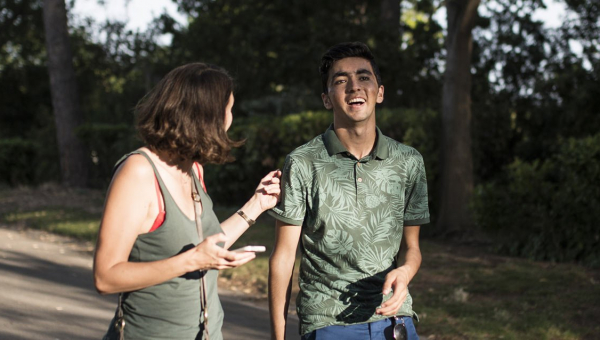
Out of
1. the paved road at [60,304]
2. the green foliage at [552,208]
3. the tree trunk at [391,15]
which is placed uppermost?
the tree trunk at [391,15]

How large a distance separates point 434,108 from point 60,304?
33.2 feet

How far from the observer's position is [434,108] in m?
15.7

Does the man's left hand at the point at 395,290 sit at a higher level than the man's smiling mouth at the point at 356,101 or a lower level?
lower

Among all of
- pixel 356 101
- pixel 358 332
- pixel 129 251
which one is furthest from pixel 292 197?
pixel 129 251

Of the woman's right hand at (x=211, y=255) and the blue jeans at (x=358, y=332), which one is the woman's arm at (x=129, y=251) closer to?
the woman's right hand at (x=211, y=255)

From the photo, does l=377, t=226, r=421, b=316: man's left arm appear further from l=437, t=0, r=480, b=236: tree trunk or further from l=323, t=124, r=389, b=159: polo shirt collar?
l=437, t=0, r=480, b=236: tree trunk

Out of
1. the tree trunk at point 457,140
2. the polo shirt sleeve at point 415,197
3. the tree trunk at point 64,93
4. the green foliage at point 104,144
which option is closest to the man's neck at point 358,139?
the polo shirt sleeve at point 415,197

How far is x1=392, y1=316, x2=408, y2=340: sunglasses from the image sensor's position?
3057mm

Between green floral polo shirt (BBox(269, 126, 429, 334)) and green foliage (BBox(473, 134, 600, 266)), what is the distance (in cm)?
636

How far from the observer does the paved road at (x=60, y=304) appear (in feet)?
21.9

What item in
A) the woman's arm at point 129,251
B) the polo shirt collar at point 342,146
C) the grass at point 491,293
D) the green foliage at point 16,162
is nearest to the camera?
the woman's arm at point 129,251

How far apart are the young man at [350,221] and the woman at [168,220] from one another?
0.44 metres

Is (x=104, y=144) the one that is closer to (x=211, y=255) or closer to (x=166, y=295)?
(x=166, y=295)

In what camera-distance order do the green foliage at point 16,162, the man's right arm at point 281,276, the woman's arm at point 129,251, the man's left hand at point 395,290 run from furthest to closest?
the green foliage at point 16,162, the man's right arm at point 281,276, the man's left hand at point 395,290, the woman's arm at point 129,251
